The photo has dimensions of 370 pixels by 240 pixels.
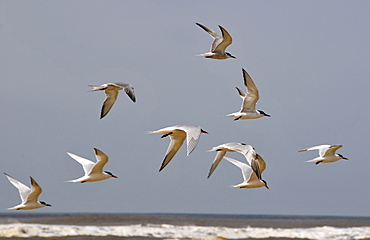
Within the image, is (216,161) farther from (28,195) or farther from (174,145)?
(28,195)

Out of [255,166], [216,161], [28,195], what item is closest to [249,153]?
[255,166]

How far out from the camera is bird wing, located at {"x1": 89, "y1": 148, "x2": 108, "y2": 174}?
15.5 m

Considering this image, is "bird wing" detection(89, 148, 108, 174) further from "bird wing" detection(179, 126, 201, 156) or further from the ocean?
the ocean

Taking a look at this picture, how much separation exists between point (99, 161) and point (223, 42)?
431cm

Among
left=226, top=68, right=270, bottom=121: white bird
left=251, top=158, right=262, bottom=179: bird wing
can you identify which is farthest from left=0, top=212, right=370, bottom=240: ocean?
left=251, top=158, right=262, bottom=179: bird wing

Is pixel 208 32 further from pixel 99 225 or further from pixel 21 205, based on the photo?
pixel 99 225

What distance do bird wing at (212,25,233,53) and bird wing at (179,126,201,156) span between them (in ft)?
13.2

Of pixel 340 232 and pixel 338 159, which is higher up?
pixel 338 159

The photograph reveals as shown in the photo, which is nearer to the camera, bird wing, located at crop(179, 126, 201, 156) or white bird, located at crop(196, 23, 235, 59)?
bird wing, located at crop(179, 126, 201, 156)

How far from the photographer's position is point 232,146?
46.4ft

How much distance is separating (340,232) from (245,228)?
4570mm

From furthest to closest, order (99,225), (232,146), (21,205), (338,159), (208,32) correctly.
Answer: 1. (99,225)
2. (338,159)
3. (208,32)
4. (21,205)
5. (232,146)

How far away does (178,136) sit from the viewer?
47.2 ft

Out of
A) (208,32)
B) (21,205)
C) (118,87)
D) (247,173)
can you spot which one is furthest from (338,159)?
(21,205)
